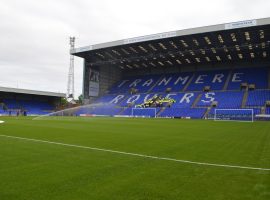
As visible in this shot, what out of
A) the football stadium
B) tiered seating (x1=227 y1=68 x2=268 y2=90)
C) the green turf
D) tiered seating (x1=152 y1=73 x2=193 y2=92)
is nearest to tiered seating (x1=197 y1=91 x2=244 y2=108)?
the football stadium

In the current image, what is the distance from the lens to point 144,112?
5888 centimetres

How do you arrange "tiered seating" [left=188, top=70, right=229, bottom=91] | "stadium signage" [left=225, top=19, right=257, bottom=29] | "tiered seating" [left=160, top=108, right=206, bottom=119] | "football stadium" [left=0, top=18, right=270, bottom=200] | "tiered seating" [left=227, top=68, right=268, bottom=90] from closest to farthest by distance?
"football stadium" [left=0, top=18, right=270, bottom=200] → "stadium signage" [left=225, top=19, right=257, bottom=29] → "tiered seating" [left=160, top=108, right=206, bottom=119] → "tiered seating" [left=227, top=68, right=268, bottom=90] → "tiered seating" [left=188, top=70, right=229, bottom=91]

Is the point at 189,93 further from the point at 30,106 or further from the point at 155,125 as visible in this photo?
the point at 30,106

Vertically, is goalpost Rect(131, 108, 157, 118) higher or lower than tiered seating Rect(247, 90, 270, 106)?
lower

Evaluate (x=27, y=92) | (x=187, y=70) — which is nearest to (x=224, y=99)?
(x=187, y=70)

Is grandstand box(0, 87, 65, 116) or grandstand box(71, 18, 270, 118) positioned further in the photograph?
grandstand box(0, 87, 65, 116)

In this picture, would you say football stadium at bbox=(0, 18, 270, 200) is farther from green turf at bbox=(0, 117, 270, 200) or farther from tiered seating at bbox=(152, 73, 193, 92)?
tiered seating at bbox=(152, 73, 193, 92)

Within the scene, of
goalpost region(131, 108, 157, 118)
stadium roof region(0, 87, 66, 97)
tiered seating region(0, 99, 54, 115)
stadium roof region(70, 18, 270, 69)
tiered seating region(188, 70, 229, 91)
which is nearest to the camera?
stadium roof region(70, 18, 270, 69)

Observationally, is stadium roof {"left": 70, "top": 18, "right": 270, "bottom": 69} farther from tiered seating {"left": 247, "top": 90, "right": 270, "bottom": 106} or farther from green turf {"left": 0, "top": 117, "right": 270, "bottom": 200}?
green turf {"left": 0, "top": 117, "right": 270, "bottom": 200}

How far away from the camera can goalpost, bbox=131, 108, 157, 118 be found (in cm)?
5758

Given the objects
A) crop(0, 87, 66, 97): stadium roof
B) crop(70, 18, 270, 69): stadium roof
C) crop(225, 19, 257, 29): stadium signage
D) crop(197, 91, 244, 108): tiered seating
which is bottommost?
crop(197, 91, 244, 108): tiered seating

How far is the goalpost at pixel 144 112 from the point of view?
57575 mm

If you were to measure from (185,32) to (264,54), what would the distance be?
2113 centimetres

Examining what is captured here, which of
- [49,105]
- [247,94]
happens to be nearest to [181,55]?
[247,94]
